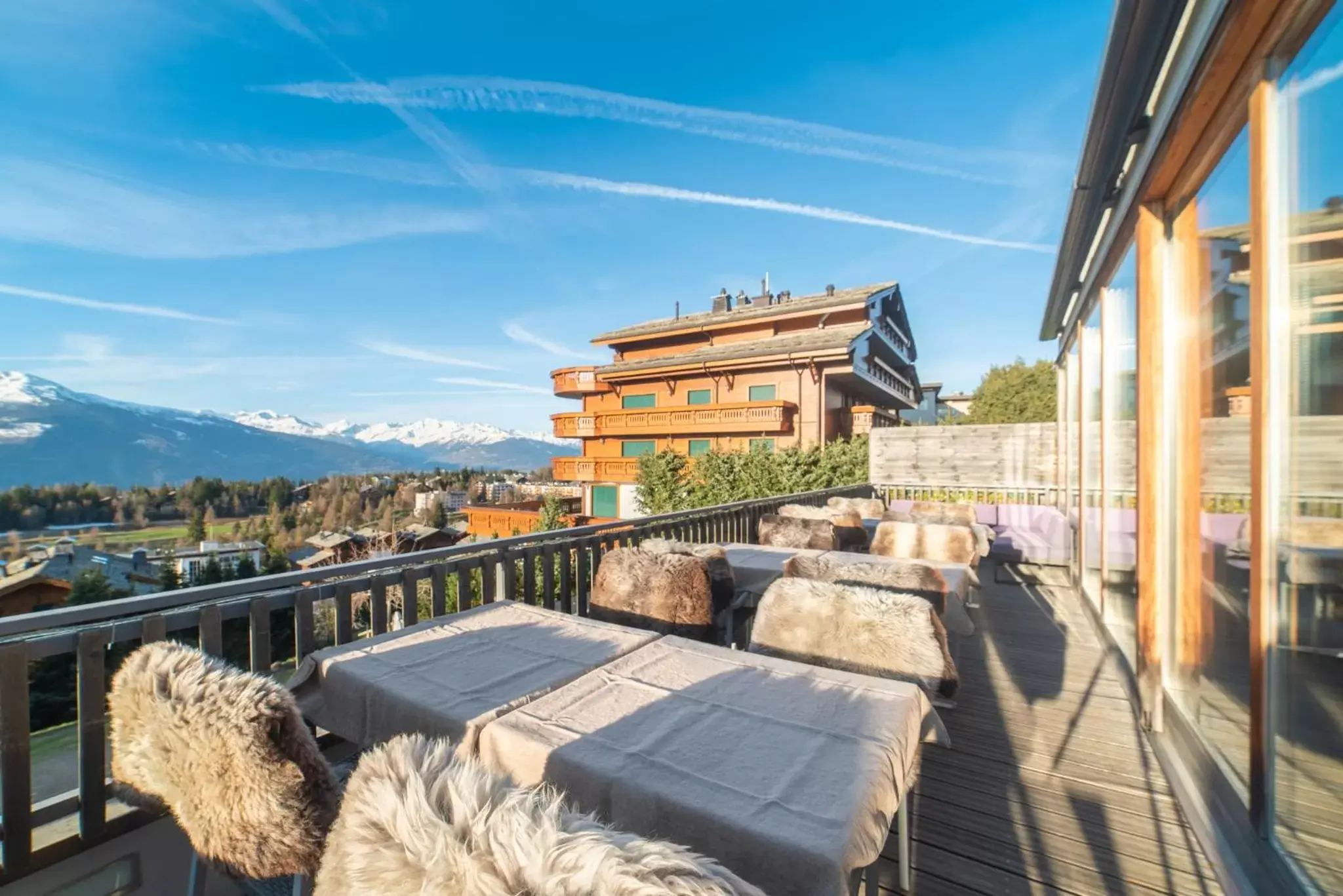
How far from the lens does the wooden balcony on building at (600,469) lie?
17859 mm

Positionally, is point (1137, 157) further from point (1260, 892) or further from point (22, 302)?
point (22, 302)

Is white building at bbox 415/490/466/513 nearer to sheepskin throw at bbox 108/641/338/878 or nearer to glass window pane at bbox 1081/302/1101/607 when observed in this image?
glass window pane at bbox 1081/302/1101/607

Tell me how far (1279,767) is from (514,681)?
2.06 m

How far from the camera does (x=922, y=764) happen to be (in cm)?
224

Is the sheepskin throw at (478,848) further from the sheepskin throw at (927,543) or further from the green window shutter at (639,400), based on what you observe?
the green window shutter at (639,400)

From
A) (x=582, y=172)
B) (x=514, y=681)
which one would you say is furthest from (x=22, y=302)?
(x=514, y=681)

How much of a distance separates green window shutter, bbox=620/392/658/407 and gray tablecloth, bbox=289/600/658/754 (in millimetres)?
17116

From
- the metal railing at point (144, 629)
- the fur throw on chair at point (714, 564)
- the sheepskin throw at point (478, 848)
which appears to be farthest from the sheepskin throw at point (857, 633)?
the metal railing at point (144, 629)

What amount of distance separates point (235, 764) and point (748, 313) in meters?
18.8

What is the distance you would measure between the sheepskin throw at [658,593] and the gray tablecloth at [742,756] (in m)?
0.80

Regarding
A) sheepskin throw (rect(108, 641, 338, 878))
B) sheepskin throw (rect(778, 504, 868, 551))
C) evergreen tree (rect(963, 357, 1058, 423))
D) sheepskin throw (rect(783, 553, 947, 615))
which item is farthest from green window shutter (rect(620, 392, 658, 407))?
sheepskin throw (rect(108, 641, 338, 878))

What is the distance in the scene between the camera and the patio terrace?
1.40 metres

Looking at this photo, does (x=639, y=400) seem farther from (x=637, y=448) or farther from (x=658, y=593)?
(x=658, y=593)

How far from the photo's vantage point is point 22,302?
4075cm
